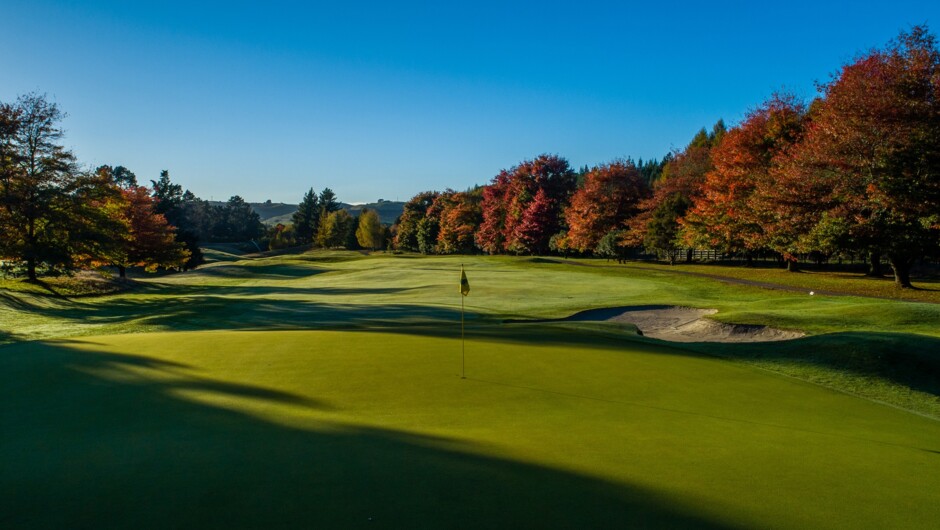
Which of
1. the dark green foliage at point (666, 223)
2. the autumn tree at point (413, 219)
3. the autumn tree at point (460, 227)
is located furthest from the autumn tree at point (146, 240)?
the autumn tree at point (413, 219)

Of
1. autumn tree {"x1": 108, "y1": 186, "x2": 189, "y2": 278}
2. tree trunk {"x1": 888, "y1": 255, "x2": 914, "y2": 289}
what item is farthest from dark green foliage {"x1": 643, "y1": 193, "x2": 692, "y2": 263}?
autumn tree {"x1": 108, "y1": 186, "x2": 189, "y2": 278}

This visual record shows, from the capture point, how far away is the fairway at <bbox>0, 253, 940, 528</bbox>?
3.87 meters

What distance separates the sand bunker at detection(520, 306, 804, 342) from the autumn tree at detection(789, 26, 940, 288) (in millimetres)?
10863

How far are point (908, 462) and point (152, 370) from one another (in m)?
10.5

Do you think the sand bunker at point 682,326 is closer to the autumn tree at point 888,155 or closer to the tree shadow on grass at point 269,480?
the autumn tree at point 888,155

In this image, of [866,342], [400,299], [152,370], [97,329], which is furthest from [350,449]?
[400,299]

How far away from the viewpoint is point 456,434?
567cm

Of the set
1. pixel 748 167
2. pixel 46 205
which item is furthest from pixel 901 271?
pixel 46 205

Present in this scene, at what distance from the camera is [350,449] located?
16.5 ft

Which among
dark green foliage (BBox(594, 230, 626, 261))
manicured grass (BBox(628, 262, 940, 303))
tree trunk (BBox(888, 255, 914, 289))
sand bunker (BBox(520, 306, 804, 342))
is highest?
dark green foliage (BBox(594, 230, 626, 261))

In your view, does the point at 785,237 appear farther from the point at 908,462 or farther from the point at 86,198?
the point at 86,198

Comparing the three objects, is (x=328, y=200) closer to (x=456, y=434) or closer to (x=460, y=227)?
(x=460, y=227)

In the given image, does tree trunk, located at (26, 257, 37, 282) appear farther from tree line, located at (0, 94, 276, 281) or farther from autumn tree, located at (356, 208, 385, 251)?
autumn tree, located at (356, 208, 385, 251)

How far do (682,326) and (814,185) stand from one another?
1468 cm
